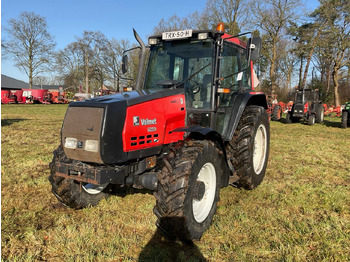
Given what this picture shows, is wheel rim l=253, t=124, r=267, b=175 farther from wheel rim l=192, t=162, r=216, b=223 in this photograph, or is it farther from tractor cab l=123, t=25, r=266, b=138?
wheel rim l=192, t=162, r=216, b=223

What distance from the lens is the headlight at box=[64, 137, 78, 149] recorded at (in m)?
2.58

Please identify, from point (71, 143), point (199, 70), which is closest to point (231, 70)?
point (199, 70)

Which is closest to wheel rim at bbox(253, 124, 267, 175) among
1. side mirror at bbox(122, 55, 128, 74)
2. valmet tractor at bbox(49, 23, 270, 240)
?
valmet tractor at bbox(49, 23, 270, 240)

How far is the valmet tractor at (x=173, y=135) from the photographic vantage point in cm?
251

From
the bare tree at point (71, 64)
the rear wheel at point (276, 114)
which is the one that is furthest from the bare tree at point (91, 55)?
the rear wheel at point (276, 114)

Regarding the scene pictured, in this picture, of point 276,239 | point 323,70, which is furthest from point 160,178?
point 323,70

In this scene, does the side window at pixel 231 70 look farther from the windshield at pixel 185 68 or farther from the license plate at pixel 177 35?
the license plate at pixel 177 35

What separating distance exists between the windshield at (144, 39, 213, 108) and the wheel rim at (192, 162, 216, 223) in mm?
825

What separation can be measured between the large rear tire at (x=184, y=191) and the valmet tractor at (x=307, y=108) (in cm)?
1201

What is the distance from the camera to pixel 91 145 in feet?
8.14

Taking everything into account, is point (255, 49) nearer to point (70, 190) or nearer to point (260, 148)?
point (260, 148)

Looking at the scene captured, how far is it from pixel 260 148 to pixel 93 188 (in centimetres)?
271

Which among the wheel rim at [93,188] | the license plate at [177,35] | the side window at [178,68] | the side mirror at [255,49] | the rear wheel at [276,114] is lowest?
the wheel rim at [93,188]

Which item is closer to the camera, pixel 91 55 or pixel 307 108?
pixel 307 108
